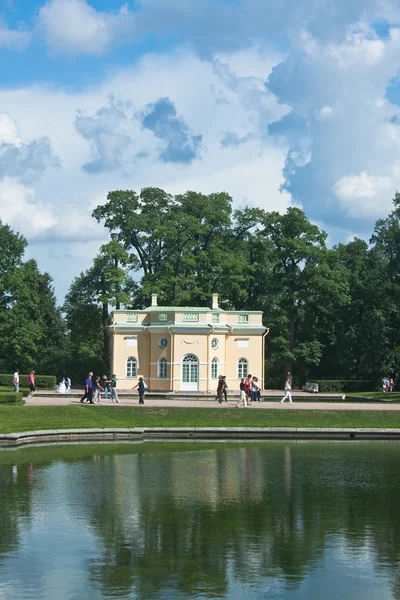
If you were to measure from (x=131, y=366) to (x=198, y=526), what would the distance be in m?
46.1

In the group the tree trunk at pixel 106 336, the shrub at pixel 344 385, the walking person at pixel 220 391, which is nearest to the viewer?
the walking person at pixel 220 391

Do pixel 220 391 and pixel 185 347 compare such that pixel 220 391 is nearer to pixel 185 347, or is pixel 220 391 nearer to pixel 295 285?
pixel 185 347

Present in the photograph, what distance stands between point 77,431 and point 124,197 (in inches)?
1626

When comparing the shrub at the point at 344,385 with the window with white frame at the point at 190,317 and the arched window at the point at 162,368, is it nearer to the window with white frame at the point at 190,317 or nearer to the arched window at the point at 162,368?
the window with white frame at the point at 190,317

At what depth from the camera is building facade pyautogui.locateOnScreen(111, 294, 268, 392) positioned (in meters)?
61.1

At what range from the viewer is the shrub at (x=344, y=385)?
227 feet

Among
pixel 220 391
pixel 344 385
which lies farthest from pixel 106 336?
pixel 220 391

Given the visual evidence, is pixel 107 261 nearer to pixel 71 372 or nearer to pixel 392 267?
pixel 71 372

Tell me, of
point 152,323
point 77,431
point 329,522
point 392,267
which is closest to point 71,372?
point 152,323

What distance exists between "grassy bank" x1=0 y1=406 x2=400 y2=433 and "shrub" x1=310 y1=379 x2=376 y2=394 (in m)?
30.2

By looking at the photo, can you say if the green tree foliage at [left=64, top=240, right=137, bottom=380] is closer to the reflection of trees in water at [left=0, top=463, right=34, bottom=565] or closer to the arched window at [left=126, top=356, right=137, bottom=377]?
the arched window at [left=126, top=356, right=137, bottom=377]

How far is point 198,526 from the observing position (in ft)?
56.1

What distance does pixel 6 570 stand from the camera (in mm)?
13703

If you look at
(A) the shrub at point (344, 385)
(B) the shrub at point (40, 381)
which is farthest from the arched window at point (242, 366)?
(B) the shrub at point (40, 381)
